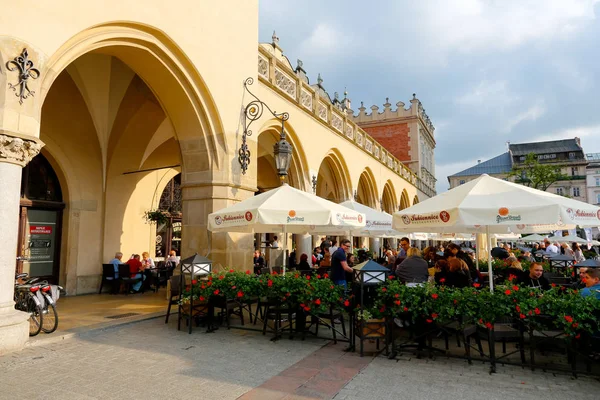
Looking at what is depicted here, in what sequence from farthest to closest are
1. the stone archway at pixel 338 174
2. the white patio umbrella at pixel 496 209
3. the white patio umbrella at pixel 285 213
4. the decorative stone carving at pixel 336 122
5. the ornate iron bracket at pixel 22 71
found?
the stone archway at pixel 338 174
the decorative stone carving at pixel 336 122
the white patio umbrella at pixel 285 213
the ornate iron bracket at pixel 22 71
the white patio umbrella at pixel 496 209

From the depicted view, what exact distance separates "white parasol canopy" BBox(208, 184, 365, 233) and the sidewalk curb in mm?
1976

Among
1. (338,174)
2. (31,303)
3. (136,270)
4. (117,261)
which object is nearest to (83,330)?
(31,303)

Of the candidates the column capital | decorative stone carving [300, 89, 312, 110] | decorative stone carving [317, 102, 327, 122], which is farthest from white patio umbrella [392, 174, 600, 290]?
decorative stone carving [317, 102, 327, 122]

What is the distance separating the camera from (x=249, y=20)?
9.77 m

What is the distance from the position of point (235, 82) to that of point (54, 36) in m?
4.14

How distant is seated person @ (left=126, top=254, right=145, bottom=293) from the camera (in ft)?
35.3

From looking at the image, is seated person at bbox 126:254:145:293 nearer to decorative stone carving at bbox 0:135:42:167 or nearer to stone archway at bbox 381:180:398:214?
decorative stone carving at bbox 0:135:42:167

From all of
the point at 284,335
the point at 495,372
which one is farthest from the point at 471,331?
the point at 284,335

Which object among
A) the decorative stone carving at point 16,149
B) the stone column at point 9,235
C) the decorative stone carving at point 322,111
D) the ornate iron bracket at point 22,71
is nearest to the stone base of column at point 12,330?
the stone column at point 9,235

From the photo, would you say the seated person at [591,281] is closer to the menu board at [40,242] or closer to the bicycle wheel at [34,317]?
the bicycle wheel at [34,317]

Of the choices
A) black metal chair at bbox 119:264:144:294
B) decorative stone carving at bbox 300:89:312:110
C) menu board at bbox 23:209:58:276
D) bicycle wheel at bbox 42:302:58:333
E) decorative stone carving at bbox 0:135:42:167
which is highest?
decorative stone carving at bbox 300:89:312:110

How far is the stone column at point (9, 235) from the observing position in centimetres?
474

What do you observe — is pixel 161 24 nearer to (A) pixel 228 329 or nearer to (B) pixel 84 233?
(A) pixel 228 329

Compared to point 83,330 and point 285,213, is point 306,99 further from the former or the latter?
point 83,330
